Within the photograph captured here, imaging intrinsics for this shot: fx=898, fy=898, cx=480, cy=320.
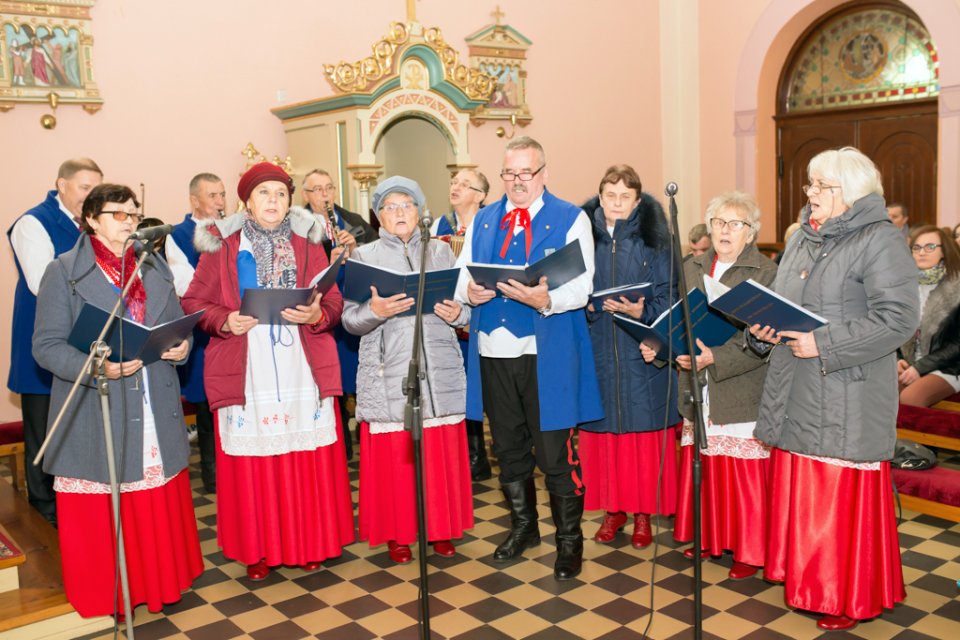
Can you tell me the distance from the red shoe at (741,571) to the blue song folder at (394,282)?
176 centimetres

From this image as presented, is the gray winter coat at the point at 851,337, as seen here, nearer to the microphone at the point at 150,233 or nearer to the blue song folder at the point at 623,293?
the blue song folder at the point at 623,293

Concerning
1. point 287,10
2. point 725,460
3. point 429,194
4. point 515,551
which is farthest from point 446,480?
point 287,10

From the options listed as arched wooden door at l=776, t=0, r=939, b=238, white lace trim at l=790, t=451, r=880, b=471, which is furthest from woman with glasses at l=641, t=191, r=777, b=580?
arched wooden door at l=776, t=0, r=939, b=238

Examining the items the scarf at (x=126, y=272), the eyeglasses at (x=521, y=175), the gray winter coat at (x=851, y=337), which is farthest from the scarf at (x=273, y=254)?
the gray winter coat at (x=851, y=337)

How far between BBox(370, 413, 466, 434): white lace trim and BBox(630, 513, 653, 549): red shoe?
1030mm

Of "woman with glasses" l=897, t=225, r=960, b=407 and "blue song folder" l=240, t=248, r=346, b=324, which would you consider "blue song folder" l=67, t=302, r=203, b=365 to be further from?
"woman with glasses" l=897, t=225, r=960, b=407

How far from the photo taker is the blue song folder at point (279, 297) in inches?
146

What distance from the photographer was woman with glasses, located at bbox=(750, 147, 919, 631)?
3223 mm

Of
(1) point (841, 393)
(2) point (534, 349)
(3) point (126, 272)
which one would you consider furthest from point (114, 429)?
(1) point (841, 393)

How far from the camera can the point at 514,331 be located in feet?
12.8

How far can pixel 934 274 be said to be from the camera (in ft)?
18.9

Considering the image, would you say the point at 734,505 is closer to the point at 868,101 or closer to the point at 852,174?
the point at 852,174

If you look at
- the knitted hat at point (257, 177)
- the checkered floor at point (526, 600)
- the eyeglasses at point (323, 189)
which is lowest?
the checkered floor at point (526, 600)

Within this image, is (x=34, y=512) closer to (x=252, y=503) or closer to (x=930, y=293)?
(x=252, y=503)
